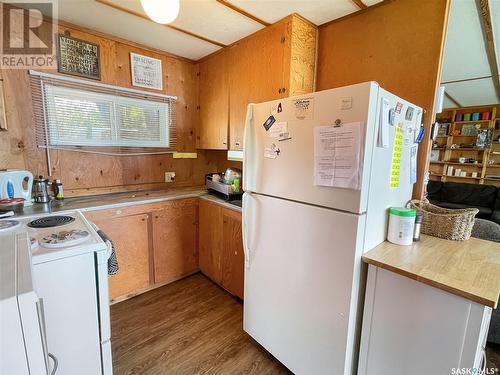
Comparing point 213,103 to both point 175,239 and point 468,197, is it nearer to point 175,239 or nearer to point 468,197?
point 175,239

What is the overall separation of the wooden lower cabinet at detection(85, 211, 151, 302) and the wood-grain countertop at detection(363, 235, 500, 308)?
1.85 m

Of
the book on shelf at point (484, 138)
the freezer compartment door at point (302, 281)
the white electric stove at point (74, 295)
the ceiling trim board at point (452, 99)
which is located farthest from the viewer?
the book on shelf at point (484, 138)

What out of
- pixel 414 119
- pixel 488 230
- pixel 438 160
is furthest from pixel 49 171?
pixel 438 160

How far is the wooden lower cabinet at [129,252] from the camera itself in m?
2.06

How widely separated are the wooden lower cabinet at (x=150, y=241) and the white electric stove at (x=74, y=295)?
79cm

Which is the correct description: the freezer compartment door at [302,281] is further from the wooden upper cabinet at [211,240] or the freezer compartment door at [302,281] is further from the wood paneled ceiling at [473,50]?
the wood paneled ceiling at [473,50]

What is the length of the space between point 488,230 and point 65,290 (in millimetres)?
2508

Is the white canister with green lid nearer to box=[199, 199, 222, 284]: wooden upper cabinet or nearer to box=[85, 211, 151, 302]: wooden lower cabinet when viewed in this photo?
box=[199, 199, 222, 284]: wooden upper cabinet

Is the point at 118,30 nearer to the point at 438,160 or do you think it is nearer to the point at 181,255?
the point at 181,255

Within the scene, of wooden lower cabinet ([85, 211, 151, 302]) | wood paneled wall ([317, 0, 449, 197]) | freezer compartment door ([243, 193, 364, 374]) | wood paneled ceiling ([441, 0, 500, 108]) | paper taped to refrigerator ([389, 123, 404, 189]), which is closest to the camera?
freezer compartment door ([243, 193, 364, 374])

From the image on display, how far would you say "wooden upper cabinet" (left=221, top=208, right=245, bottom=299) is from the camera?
2.09 metres

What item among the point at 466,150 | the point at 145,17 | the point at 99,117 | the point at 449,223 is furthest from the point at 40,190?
the point at 466,150

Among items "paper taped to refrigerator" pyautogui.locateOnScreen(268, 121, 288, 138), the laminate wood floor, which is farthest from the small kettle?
"paper taped to refrigerator" pyautogui.locateOnScreen(268, 121, 288, 138)

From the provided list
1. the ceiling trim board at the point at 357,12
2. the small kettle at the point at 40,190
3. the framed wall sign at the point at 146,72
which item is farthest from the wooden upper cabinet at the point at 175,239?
the ceiling trim board at the point at 357,12
